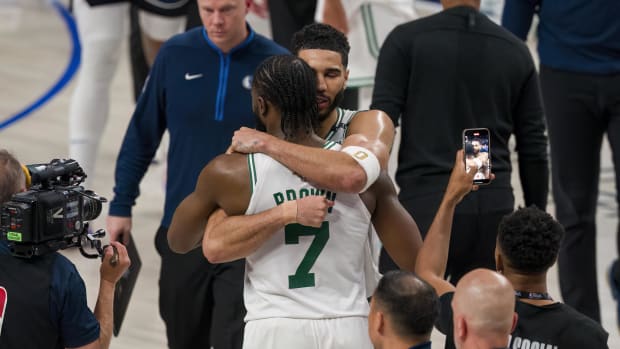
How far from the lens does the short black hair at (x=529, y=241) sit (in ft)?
12.7

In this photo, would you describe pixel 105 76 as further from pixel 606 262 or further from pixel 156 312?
pixel 606 262

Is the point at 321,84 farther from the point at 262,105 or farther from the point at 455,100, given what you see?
the point at 455,100

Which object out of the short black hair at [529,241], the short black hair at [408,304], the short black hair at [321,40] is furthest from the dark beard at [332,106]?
the short black hair at [408,304]

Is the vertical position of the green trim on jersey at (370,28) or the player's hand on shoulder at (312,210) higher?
the green trim on jersey at (370,28)

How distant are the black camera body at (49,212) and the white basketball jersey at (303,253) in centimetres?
53

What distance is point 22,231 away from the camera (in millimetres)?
3645

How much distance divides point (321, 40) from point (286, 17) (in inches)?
116

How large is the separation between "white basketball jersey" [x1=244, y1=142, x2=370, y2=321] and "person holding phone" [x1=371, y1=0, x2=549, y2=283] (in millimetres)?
1238

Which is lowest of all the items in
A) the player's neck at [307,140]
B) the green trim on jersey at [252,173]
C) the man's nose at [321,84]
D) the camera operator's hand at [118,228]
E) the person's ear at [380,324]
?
the camera operator's hand at [118,228]

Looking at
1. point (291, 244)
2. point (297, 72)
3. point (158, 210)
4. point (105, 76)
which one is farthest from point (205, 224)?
point (158, 210)

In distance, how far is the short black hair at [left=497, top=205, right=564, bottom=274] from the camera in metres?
3.86

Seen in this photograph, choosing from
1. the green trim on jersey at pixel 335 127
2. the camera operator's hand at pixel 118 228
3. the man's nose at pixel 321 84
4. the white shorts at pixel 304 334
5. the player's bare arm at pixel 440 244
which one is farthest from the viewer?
the camera operator's hand at pixel 118 228

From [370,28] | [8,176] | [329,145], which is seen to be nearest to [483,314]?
[329,145]

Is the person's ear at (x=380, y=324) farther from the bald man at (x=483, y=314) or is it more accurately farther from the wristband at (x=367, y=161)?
the wristband at (x=367, y=161)
